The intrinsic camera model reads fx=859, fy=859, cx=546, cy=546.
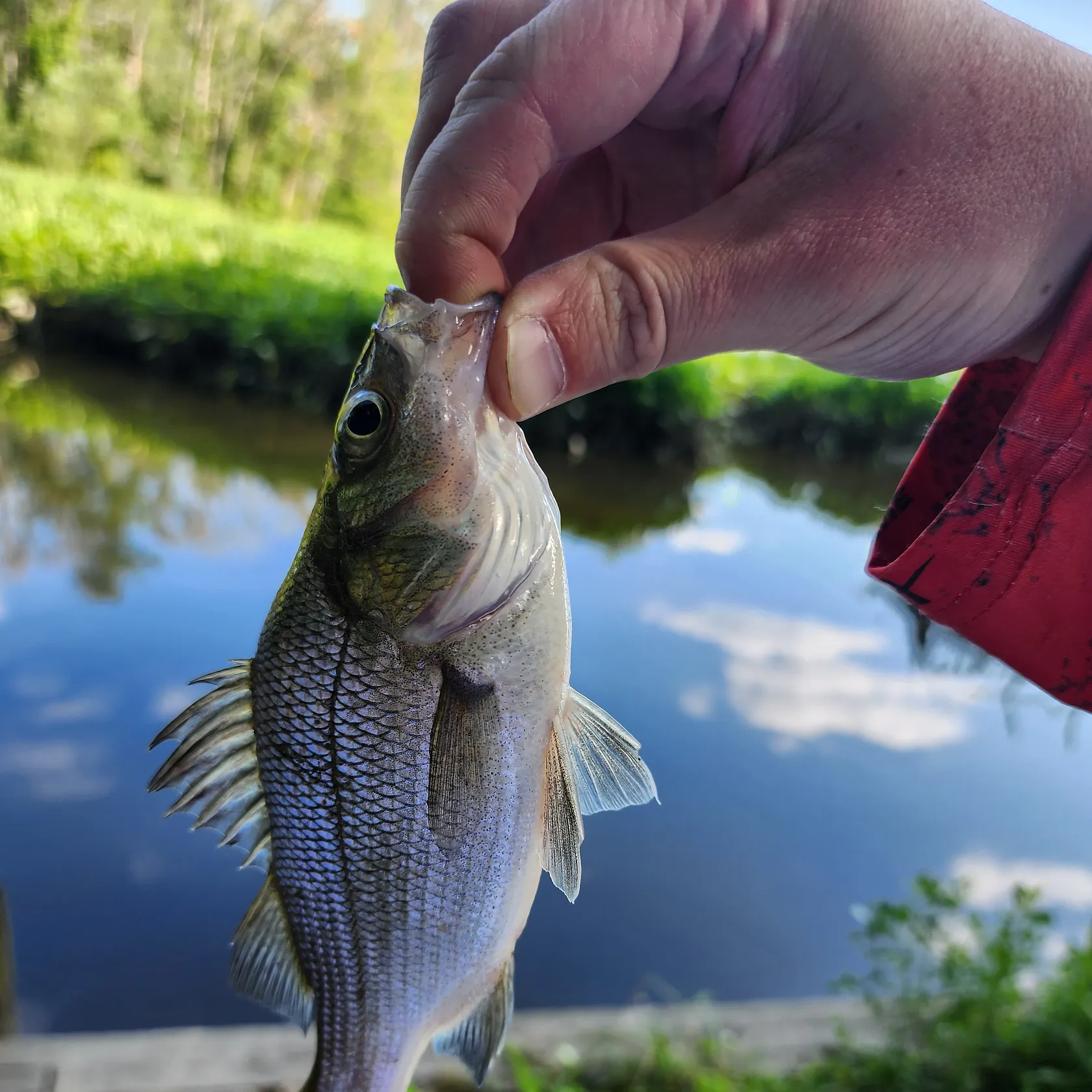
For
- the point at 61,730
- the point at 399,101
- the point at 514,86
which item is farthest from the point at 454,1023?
the point at 399,101

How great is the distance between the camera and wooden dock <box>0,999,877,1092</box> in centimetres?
243

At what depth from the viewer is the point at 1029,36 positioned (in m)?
1.25

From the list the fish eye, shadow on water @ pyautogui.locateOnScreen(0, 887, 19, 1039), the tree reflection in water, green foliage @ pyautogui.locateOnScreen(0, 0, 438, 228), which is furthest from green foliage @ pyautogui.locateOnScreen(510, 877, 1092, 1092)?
green foliage @ pyautogui.locateOnScreen(0, 0, 438, 228)

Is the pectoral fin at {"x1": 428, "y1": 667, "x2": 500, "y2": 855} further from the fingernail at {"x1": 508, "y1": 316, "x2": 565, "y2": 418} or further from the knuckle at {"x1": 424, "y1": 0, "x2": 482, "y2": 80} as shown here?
the knuckle at {"x1": 424, "y1": 0, "x2": 482, "y2": 80}

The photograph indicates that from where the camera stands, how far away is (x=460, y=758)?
3.97 feet

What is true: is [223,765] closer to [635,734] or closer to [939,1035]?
[939,1035]

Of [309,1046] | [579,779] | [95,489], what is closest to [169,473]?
[95,489]

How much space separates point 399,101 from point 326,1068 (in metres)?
32.7

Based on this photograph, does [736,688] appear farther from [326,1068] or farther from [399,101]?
[399,101]

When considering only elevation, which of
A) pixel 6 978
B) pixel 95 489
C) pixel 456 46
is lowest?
pixel 95 489

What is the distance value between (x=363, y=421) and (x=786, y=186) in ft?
2.25

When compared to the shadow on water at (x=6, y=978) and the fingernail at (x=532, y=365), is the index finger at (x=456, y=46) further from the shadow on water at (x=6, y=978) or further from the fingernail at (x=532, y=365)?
the shadow on water at (x=6, y=978)

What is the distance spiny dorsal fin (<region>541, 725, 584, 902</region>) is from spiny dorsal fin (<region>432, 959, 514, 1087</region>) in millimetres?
193

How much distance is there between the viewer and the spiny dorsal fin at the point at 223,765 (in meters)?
1.28
